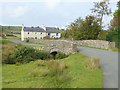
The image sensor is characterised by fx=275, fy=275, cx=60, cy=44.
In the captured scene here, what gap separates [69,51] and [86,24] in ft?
58.9

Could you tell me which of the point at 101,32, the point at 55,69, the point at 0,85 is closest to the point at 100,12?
the point at 101,32

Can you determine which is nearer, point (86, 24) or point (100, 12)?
point (86, 24)

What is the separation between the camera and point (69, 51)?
3191cm

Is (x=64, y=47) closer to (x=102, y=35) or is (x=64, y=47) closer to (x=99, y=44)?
(x=99, y=44)

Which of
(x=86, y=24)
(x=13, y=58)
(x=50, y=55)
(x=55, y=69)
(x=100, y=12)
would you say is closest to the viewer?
(x=55, y=69)

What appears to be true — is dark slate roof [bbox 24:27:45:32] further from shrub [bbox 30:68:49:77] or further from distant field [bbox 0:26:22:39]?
shrub [bbox 30:68:49:77]

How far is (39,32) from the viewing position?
316ft

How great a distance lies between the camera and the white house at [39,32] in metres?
92.8

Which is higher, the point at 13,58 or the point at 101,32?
the point at 101,32

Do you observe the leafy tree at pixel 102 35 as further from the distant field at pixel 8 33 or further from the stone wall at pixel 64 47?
the distant field at pixel 8 33

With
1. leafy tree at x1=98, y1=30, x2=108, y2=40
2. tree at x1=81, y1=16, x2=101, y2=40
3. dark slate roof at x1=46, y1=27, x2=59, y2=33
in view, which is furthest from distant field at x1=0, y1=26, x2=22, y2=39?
leafy tree at x1=98, y1=30, x2=108, y2=40

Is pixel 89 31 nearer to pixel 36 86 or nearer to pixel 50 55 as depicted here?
pixel 50 55

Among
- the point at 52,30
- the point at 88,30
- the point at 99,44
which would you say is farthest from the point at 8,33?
the point at 99,44

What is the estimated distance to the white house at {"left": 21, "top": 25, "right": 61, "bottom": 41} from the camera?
92.8 metres
